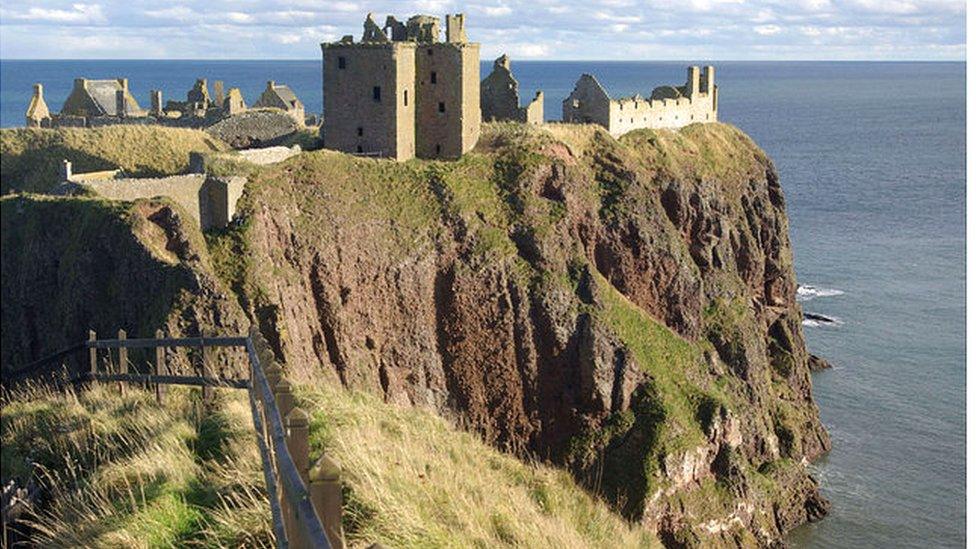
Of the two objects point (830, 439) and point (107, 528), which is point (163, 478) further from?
point (830, 439)

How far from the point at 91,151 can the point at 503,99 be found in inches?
906

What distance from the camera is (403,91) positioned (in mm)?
55031

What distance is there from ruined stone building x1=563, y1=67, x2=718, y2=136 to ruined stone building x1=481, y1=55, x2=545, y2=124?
9.53 feet

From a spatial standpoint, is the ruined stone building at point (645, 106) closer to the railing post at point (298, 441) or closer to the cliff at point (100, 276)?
the cliff at point (100, 276)

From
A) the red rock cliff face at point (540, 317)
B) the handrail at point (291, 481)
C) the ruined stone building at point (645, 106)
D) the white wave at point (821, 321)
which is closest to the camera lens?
the handrail at point (291, 481)

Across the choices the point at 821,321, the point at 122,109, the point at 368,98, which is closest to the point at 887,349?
the point at 821,321

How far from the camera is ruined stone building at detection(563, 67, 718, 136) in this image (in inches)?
2539

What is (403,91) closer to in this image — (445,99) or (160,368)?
(445,99)

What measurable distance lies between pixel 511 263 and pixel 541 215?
343 cm

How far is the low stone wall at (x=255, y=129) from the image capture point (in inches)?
2344

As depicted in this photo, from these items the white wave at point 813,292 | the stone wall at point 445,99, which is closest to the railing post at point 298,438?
the stone wall at point 445,99

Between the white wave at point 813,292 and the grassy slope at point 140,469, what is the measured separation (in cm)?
7524

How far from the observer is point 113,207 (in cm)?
4103

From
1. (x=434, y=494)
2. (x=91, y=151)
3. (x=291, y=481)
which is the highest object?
(x=291, y=481)
